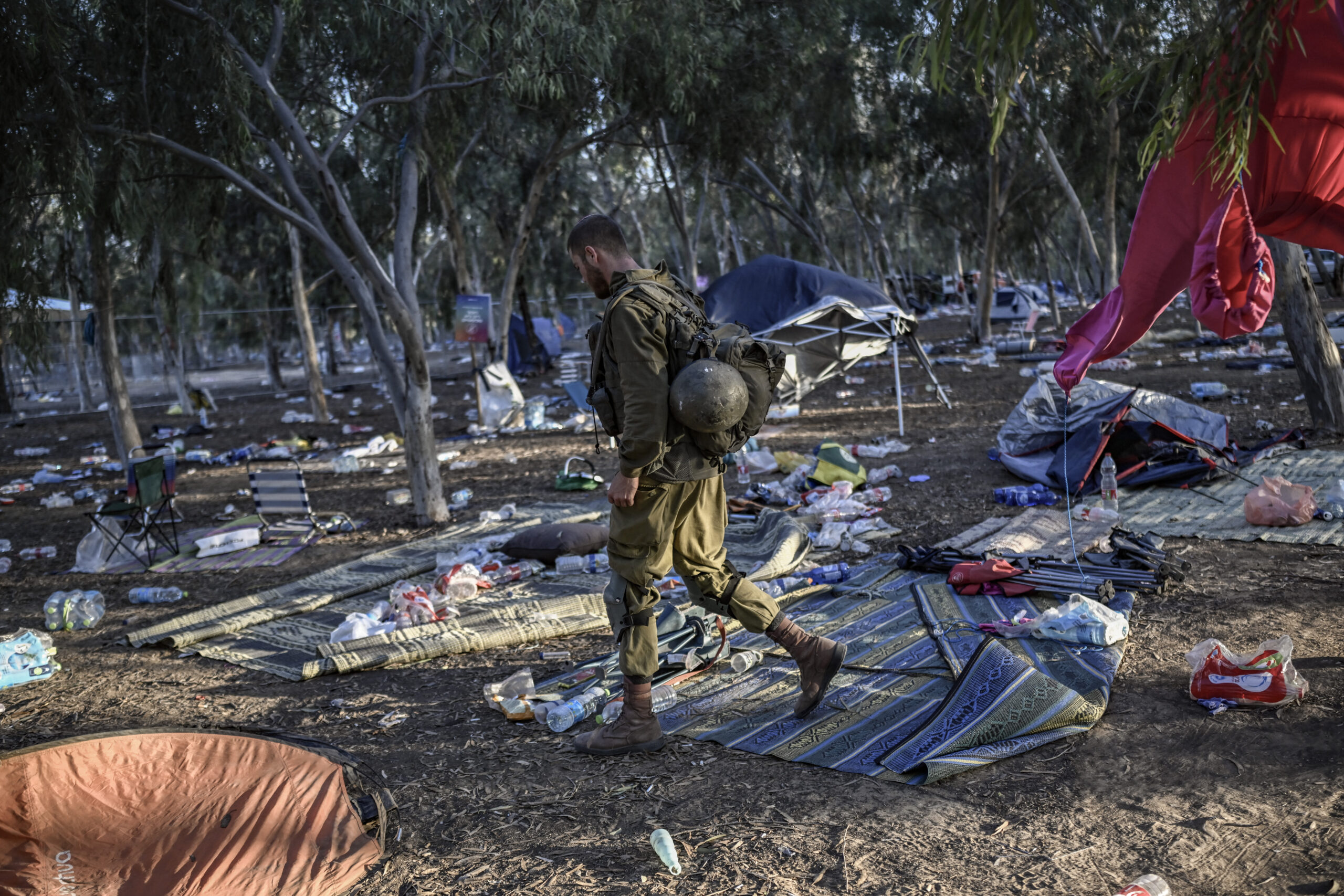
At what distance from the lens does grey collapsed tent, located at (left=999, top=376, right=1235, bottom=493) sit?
7742 millimetres

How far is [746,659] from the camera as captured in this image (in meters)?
4.55

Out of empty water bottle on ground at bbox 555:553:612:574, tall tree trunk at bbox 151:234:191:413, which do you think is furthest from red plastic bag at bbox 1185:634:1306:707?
tall tree trunk at bbox 151:234:191:413

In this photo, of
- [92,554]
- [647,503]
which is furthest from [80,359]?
[647,503]

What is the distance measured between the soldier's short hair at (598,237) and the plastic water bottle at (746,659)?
1.96m

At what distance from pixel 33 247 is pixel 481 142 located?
9.93 m

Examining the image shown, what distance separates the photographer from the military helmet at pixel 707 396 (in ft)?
11.1

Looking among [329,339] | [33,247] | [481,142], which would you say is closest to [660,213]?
[329,339]

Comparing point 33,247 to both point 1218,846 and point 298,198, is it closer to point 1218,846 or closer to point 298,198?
point 298,198

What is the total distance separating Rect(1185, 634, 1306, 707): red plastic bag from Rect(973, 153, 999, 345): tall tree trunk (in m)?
16.8

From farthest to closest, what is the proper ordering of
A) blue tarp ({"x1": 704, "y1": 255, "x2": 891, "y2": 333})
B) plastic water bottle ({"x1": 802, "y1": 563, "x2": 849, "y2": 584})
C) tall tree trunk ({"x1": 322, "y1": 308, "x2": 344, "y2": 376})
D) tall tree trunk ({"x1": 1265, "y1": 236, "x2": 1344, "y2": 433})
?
tall tree trunk ({"x1": 322, "y1": 308, "x2": 344, "y2": 376}) < blue tarp ({"x1": 704, "y1": 255, "x2": 891, "y2": 333}) < tall tree trunk ({"x1": 1265, "y1": 236, "x2": 1344, "y2": 433}) < plastic water bottle ({"x1": 802, "y1": 563, "x2": 849, "y2": 584})

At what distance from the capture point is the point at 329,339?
90.7ft

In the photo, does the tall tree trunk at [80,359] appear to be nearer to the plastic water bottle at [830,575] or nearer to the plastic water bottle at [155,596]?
the plastic water bottle at [155,596]

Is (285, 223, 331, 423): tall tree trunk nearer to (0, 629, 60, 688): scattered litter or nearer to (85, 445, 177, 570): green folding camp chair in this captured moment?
(85, 445, 177, 570): green folding camp chair

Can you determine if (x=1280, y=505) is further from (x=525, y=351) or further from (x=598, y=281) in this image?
(x=525, y=351)
